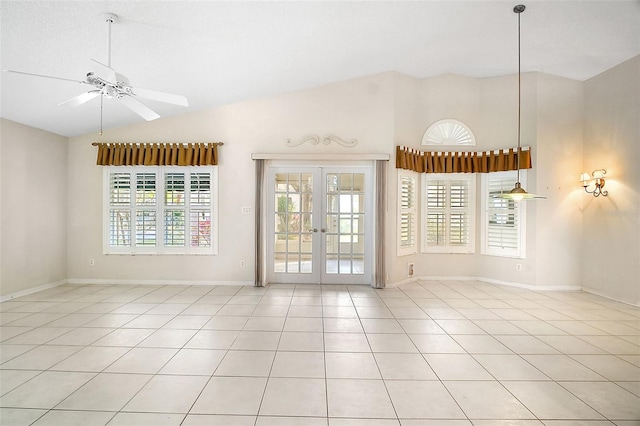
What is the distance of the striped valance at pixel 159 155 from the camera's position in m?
5.47

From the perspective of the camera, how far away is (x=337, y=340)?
3.32m

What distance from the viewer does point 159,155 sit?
18.0 feet

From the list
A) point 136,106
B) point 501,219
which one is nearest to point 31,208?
point 136,106

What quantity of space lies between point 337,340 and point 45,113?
5.18m

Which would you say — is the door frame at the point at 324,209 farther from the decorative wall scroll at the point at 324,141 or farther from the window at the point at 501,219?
the window at the point at 501,219

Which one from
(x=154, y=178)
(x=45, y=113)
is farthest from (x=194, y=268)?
(x=45, y=113)

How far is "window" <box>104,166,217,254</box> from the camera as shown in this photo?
5.61m

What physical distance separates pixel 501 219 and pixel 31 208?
26.0ft

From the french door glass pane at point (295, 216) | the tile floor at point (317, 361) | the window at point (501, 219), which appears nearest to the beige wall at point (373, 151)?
the window at point (501, 219)

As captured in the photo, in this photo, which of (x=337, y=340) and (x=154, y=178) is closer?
(x=337, y=340)

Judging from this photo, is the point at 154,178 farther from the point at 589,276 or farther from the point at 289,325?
the point at 589,276

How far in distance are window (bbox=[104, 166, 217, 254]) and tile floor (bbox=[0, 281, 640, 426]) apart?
44.2 inches

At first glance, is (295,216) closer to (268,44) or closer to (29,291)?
(268,44)

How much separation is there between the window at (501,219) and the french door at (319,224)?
2.23 meters
